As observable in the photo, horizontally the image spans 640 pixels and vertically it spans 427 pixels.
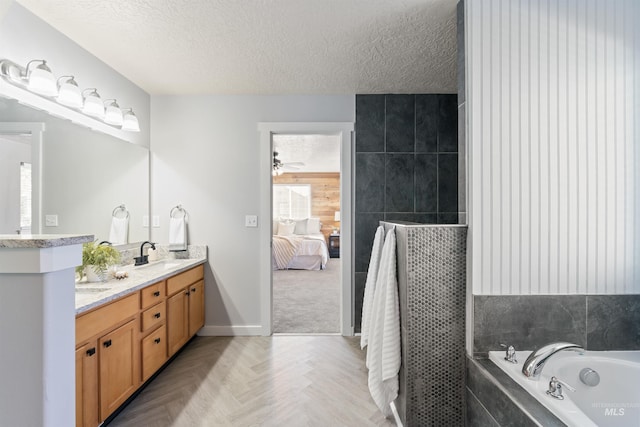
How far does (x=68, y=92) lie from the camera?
→ 1.97m

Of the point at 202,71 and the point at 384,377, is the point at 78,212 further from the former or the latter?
the point at 384,377

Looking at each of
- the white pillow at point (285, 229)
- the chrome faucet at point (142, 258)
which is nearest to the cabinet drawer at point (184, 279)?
the chrome faucet at point (142, 258)

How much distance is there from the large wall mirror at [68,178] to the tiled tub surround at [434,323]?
7.09 feet

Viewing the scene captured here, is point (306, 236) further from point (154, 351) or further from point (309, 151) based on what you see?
point (154, 351)

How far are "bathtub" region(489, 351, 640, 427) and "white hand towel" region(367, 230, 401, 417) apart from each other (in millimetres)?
488

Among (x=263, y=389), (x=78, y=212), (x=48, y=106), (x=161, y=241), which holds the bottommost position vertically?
(x=263, y=389)

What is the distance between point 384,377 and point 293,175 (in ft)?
23.7

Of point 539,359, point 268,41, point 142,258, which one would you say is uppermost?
point 268,41

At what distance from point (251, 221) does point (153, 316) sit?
1.20 meters

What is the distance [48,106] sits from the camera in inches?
77.6

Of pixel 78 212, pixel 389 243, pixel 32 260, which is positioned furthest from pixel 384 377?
pixel 78 212

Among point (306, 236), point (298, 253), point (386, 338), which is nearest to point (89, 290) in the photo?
point (386, 338)

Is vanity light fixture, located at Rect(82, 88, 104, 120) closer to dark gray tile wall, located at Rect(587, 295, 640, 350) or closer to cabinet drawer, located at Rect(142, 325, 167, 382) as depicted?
cabinet drawer, located at Rect(142, 325, 167, 382)

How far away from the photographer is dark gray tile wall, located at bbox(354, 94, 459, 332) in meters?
3.07
